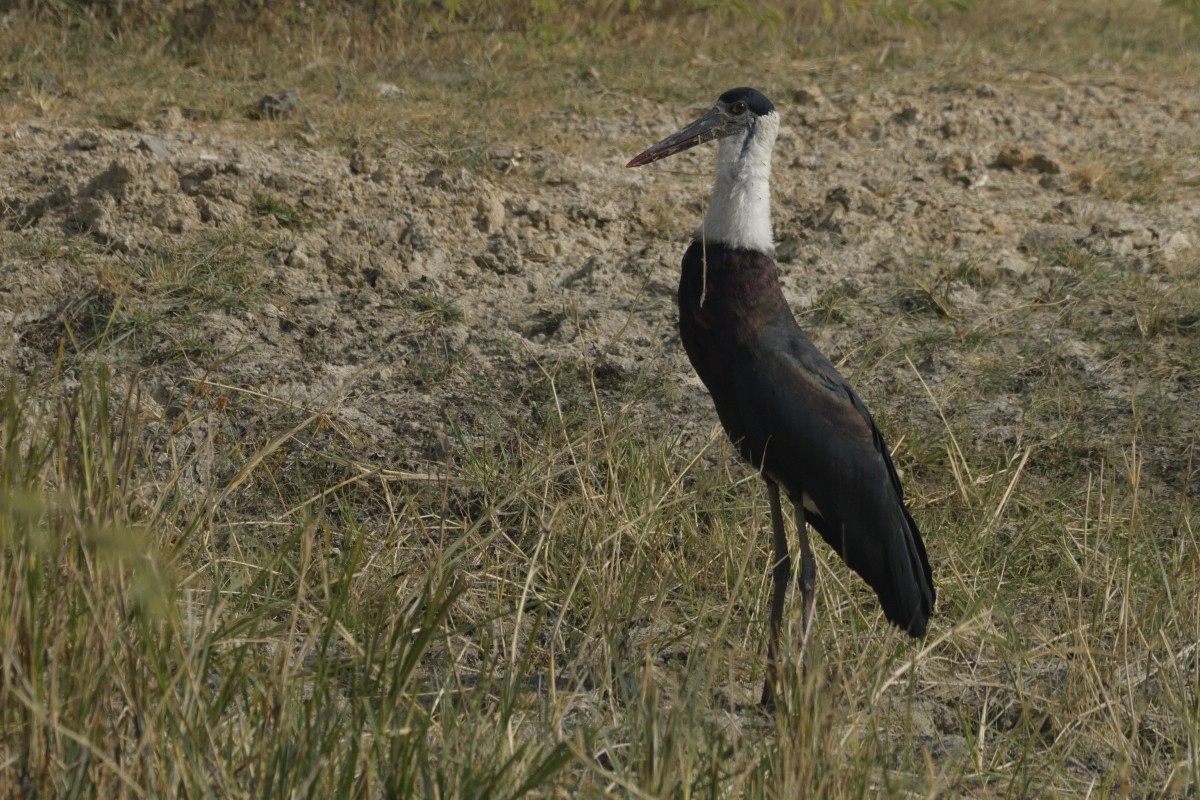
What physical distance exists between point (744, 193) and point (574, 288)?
60.0 inches

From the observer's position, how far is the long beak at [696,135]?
3820 millimetres

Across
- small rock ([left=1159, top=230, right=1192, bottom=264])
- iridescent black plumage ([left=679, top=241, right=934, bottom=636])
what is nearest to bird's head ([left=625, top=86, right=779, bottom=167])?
iridescent black plumage ([left=679, top=241, right=934, bottom=636])

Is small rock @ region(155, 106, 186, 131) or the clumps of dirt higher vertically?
small rock @ region(155, 106, 186, 131)

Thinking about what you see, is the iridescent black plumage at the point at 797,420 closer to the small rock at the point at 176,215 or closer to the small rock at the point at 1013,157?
the small rock at the point at 176,215

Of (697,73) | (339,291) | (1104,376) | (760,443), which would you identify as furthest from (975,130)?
(760,443)

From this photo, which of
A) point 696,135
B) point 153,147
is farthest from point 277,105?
point 696,135

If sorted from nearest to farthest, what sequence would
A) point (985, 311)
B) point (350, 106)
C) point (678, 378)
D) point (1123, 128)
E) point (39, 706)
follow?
point (39, 706) < point (678, 378) < point (985, 311) < point (350, 106) < point (1123, 128)

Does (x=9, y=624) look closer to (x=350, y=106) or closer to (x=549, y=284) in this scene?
(x=549, y=284)

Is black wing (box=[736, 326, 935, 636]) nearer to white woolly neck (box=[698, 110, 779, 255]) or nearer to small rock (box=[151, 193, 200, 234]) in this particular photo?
white woolly neck (box=[698, 110, 779, 255])

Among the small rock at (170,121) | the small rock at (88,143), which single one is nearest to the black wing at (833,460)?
the small rock at (88,143)

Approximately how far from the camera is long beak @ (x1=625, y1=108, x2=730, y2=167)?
3.82m

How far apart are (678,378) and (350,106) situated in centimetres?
236

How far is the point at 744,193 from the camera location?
363cm

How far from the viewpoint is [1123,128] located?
22.0ft
